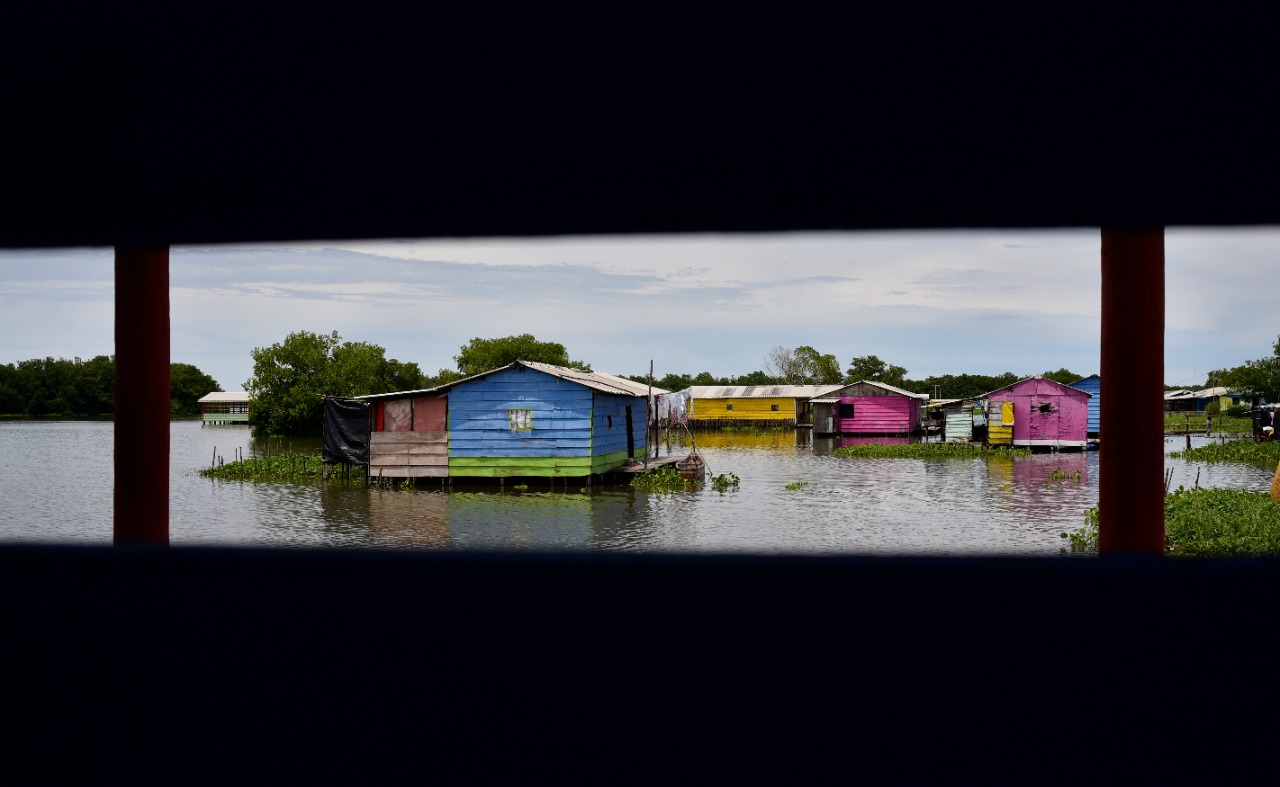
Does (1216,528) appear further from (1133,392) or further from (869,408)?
(869,408)

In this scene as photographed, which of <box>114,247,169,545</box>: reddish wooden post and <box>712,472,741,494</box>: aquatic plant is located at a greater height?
<box>114,247,169,545</box>: reddish wooden post

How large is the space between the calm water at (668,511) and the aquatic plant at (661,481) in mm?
527

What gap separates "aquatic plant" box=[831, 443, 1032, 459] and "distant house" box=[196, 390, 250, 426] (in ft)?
174

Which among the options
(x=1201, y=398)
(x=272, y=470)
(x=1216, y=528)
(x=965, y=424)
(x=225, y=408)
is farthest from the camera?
(x=225, y=408)

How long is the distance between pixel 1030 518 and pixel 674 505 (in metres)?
5.95

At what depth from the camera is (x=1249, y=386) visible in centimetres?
4166

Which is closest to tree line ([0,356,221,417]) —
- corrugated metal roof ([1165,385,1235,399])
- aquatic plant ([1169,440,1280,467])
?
aquatic plant ([1169,440,1280,467])

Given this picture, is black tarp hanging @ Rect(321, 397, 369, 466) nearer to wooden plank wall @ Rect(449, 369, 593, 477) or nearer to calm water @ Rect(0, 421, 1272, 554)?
calm water @ Rect(0, 421, 1272, 554)

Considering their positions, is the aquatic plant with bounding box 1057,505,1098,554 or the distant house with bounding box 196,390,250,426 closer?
the aquatic plant with bounding box 1057,505,1098,554

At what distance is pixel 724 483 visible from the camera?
20.3m

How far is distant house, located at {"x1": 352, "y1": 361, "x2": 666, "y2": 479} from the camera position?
1988 centimetres

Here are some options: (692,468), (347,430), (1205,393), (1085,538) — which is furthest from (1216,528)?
(1205,393)

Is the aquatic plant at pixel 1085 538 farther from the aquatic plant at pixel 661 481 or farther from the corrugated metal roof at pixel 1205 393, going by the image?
the corrugated metal roof at pixel 1205 393

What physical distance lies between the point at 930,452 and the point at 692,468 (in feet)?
36.3
